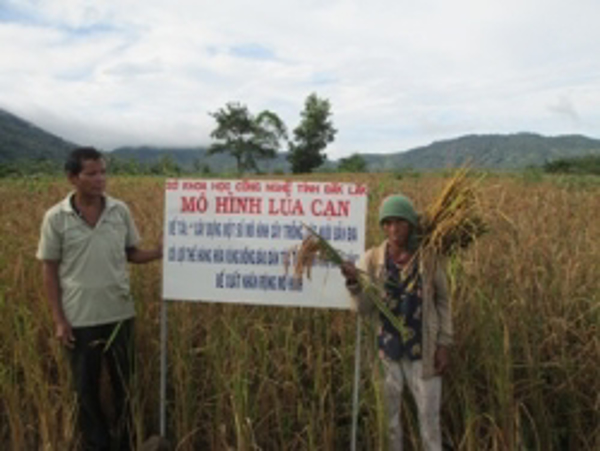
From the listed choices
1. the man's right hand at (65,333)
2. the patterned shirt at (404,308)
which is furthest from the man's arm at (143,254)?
the patterned shirt at (404,308)

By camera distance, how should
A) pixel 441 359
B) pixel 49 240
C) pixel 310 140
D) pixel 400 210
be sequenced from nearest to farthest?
1. pixel 400 210
2. pixel 441 359
3. pixel 49 240
4. pixel 310 140

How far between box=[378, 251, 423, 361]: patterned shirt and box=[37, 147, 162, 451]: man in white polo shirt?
3.95 ft

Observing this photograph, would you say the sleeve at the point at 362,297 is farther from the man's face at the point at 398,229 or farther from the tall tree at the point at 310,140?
the tall tree at the point at 310,140

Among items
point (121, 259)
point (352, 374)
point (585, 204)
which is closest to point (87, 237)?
point (121, 259)

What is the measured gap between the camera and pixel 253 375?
8.40ft

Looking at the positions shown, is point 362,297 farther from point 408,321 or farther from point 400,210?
point 400,210

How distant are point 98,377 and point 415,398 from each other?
4.81ft

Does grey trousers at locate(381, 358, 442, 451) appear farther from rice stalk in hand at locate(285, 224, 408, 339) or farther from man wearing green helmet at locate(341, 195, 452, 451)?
rice stalk in hand at locate(285, 224, 408, 339)

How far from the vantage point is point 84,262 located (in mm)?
2459

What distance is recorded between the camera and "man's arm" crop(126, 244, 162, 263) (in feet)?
8.85

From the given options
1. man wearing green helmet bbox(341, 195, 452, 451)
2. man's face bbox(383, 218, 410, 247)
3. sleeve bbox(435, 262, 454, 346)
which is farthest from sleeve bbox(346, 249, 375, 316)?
sleeve bbox(435, 262, 454, 346)

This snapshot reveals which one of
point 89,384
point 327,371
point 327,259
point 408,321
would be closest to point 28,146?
point 89,384

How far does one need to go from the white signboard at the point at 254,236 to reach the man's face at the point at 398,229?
265mm

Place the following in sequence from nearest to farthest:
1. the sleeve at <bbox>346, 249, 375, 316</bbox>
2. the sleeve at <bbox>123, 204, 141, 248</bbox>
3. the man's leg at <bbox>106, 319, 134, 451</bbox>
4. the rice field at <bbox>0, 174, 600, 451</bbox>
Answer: the sleeve at <bbox>346, 249, 375, 316</bbox>, the rice field at <bbox>0, 174, 600, 451</bbox>, the man's leg at <bbox>106, 319, 134, 451</bbox>, the sleeve at <bbox>123, 204, 141, 248</bbox>
